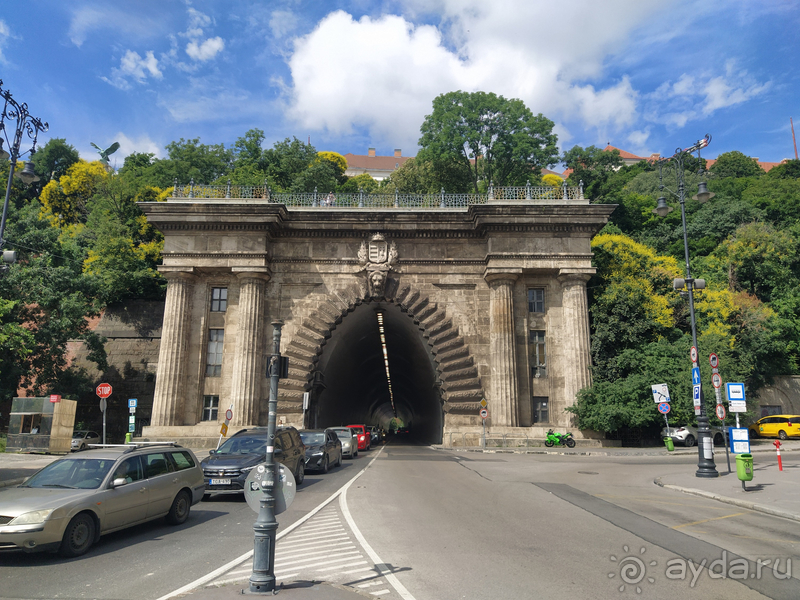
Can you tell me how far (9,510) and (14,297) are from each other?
1224 inches

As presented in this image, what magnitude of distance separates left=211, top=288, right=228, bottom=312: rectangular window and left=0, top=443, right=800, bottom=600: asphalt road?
20.6 m

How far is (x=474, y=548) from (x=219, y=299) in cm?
2802

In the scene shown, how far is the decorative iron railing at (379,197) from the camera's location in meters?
34.0

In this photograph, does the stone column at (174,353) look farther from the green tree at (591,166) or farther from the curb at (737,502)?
the green tree at (591,166)

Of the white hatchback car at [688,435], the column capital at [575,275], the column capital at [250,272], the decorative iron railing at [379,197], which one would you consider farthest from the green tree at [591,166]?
the column capital at [250,272]

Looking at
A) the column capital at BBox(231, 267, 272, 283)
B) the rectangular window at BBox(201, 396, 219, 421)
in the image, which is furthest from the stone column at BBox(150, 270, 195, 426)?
the column capital at BBox(231, 267, 272, 283)

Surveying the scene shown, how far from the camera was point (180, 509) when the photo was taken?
1077cm

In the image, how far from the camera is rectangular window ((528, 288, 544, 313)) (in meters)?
33.2

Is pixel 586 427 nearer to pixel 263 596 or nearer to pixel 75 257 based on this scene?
pixel 263 596

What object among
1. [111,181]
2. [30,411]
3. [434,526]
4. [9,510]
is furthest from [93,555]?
[111,181]

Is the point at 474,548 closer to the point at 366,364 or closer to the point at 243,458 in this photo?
the point at 243,458

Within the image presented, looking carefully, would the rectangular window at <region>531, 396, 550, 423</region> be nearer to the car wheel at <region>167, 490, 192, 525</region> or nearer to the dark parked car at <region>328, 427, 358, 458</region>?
the dark parked car at <region>328, 427, 358, 458</region>

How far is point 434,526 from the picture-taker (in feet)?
33.7

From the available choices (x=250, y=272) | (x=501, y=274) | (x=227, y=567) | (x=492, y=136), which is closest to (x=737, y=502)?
(x=227, y=567)
